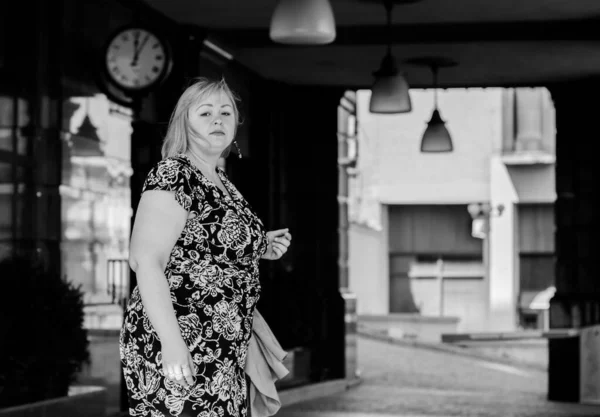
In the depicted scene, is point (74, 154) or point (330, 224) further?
point (330, 224)

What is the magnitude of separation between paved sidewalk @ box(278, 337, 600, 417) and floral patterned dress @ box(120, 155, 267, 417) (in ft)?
22.2

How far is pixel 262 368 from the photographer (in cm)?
303

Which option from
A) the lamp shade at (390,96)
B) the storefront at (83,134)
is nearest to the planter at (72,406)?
the storefront at (83,134)

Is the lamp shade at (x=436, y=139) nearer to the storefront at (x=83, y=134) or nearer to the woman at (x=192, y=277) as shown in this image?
the storefront at (x=83, y=134)

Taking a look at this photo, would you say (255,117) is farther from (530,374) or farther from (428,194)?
(428,194)

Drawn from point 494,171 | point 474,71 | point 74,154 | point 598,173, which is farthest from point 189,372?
point 494,171

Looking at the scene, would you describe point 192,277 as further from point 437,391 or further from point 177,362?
point 437,391

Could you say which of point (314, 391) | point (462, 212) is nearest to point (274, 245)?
point (314, 391)

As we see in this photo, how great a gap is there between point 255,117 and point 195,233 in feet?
29.1

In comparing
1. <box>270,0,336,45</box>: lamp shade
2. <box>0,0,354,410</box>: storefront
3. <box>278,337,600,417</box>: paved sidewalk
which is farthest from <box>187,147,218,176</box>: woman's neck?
<box>278,337,600,417</box>: paved sidewalk

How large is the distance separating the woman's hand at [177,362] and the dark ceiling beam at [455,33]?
6.99 metres

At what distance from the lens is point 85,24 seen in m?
7.63

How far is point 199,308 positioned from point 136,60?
17.0 ft

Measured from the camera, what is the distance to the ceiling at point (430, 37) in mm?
8555
